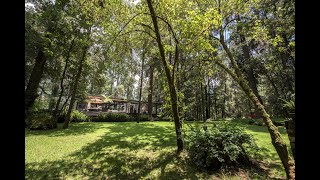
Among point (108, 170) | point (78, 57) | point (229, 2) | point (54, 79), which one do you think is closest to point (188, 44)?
point (229, 2)

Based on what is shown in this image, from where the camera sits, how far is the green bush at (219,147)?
4578 millimetres

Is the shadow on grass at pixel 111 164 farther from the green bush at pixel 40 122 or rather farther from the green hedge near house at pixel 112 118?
the green hedge near house at pixel 112 118

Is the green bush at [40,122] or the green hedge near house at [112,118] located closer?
the green bush at [40,122]

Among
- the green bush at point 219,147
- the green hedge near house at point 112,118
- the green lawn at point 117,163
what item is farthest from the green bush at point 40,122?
the green bush at point 219,147

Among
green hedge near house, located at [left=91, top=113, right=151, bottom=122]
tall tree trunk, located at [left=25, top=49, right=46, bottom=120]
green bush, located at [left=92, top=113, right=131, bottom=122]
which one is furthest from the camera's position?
green bush, located at [left=92, top=113, right=131, bottom=122]

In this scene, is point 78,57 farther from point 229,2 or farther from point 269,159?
point 269,159

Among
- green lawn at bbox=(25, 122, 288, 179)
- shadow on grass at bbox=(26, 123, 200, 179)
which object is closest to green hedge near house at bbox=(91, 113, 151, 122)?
green lawn at bbox=(25, 122, 288, 179)

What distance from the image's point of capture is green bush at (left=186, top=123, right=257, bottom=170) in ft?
15.0

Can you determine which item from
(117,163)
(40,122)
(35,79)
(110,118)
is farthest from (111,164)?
(110,118)

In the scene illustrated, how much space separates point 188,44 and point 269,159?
4.66 m

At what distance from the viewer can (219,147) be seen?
482 cm

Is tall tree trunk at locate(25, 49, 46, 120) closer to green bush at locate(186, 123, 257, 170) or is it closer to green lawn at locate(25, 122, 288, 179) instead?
green lawn at locate(25, 122, 288, 179)

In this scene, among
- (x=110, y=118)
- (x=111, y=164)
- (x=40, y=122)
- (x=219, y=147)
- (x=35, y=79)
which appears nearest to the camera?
(x=219, y=147)

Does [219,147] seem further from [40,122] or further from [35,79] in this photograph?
[35,79]
